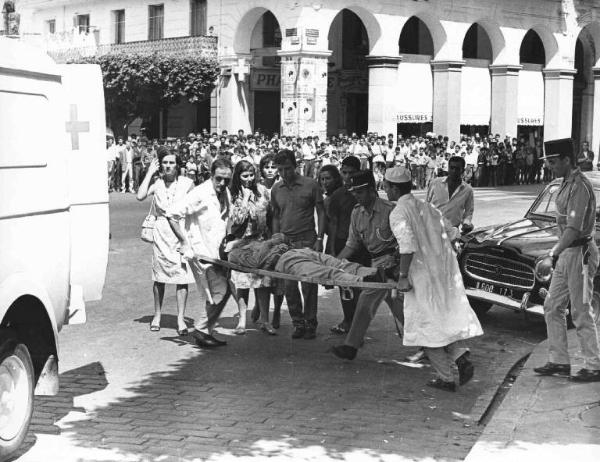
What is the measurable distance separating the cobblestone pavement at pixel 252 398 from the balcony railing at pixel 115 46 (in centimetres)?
2627

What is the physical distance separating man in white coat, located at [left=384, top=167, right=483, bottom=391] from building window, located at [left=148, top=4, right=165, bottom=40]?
107 feet

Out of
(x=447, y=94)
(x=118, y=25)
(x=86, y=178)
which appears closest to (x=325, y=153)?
(x=447, y=94)

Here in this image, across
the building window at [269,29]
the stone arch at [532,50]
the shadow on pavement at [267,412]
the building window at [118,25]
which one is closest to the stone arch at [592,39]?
the stone arch at [532,50]

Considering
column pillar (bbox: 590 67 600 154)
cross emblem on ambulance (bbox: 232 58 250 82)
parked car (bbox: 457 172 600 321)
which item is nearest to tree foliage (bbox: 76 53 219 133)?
cross emblem on ambulance (bbox: 232 58 250 82)

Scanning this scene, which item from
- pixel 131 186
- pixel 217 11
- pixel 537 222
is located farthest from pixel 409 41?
pixel 537 222

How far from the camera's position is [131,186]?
31531 mm

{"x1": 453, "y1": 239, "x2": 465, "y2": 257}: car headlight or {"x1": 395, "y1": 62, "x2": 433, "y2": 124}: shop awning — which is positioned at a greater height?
{"x1": 395, "y1": 62, "x2": 433, "y2": 124}: shop awning

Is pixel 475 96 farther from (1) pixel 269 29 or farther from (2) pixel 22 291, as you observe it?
(2) pixel 22 291

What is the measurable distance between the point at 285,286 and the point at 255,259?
853 millimetres

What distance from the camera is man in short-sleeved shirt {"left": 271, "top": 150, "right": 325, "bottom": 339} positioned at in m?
10.4

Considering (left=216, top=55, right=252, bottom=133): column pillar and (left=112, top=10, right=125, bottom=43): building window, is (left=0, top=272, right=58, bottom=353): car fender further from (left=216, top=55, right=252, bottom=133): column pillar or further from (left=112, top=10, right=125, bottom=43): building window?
(left=112, top=10, right=125, bottom=43): building window

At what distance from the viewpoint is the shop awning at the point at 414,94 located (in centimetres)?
3756

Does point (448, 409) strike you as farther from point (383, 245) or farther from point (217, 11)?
point (217, 11)

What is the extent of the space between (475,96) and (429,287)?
33.5 metres
